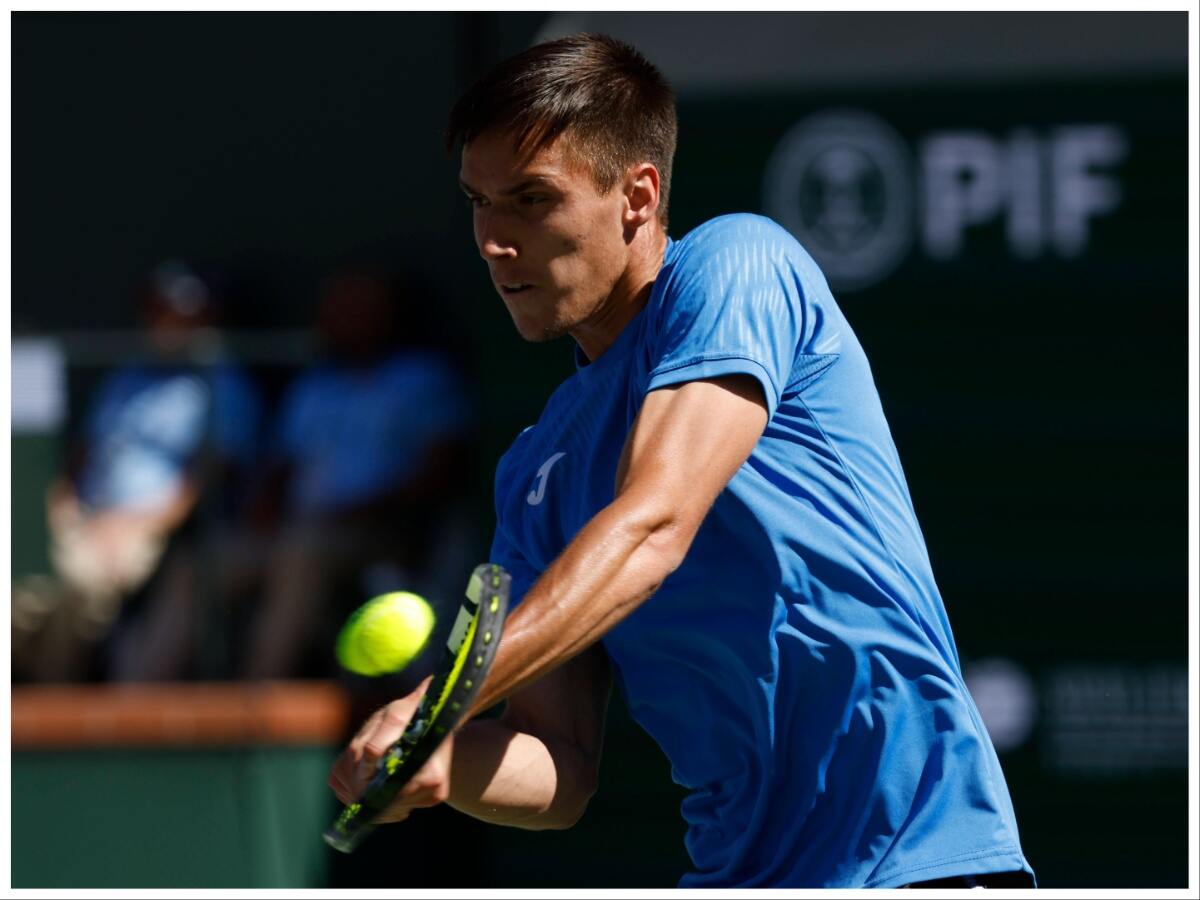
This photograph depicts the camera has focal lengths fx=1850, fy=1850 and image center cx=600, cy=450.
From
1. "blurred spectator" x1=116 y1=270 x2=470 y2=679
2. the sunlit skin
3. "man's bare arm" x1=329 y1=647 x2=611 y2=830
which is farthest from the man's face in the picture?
"blurred spectator" x1=116 y1=270 x2=470 y2=679

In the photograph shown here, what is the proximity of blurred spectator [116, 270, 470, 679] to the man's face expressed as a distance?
3.77m

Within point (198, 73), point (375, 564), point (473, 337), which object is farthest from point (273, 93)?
point (375, 564)

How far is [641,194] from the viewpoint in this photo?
9.86 feet

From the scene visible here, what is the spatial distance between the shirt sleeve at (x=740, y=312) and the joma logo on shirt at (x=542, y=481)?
0.37 meters

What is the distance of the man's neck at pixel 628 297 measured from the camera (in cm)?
302

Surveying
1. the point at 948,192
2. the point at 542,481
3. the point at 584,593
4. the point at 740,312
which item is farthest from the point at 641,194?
the point at 948,192

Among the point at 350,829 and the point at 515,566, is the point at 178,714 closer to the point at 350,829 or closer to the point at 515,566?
the point at 515,566

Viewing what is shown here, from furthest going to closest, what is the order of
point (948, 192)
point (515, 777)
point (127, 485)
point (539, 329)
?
point (948, 192), point (127, 485), point (515, 777), point (539, 329)

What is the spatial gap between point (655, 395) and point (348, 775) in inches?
26.8

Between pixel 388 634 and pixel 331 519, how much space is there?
418 centimetres

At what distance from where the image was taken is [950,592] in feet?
22.9

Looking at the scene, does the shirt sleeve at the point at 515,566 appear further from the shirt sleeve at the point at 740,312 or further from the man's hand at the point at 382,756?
the man's hand at the point at 382,756

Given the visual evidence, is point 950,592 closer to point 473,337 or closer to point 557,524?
point 473,337

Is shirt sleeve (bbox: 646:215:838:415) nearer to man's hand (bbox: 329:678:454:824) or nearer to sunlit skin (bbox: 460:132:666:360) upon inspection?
sunlit skin (bbox: 460:132:666:360)
